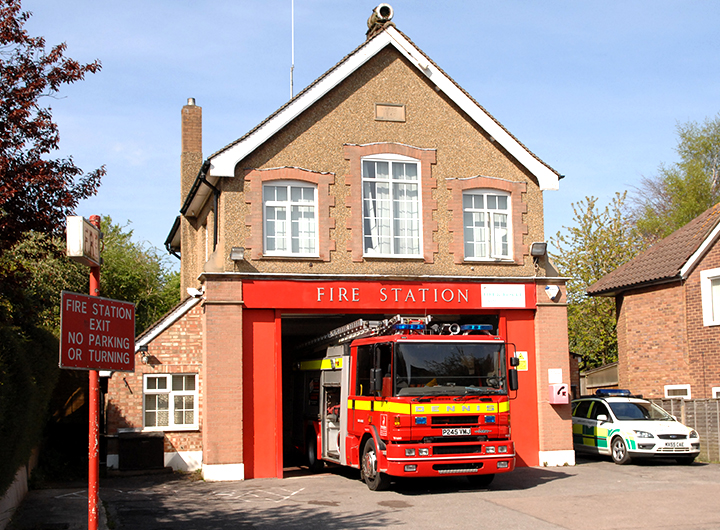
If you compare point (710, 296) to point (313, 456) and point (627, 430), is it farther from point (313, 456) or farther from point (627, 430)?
point (313, 456)

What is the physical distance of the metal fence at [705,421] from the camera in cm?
2016

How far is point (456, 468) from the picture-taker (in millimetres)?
13906

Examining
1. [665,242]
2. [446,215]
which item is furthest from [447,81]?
[665,242]

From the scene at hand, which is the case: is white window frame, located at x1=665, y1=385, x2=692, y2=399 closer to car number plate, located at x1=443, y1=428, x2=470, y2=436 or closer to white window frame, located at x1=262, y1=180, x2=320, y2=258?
car number plate, located at x1=443, y1=428, x2=470, y2=436

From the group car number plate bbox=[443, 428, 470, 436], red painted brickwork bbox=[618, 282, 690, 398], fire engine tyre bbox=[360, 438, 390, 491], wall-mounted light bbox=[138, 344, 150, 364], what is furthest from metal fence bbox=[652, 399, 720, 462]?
wall-mounted light bbox=[138, 344, 150, 364]

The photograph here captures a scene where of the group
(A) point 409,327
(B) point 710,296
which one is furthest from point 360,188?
(B) point 710,296

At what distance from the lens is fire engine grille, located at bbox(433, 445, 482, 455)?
13.8m

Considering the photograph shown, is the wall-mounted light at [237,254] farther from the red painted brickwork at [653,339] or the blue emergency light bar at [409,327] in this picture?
the red painted brickwork at [653,339]

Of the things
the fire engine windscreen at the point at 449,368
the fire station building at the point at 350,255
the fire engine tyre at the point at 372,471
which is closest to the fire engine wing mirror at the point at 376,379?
the fire engine windscreen at the point at 449,368

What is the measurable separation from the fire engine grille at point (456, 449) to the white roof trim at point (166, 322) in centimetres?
805

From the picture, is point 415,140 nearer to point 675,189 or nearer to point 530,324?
point 530,324

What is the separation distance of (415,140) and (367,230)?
2506 millimetres

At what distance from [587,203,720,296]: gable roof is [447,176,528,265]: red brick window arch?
700 centimetres

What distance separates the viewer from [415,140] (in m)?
18.7
